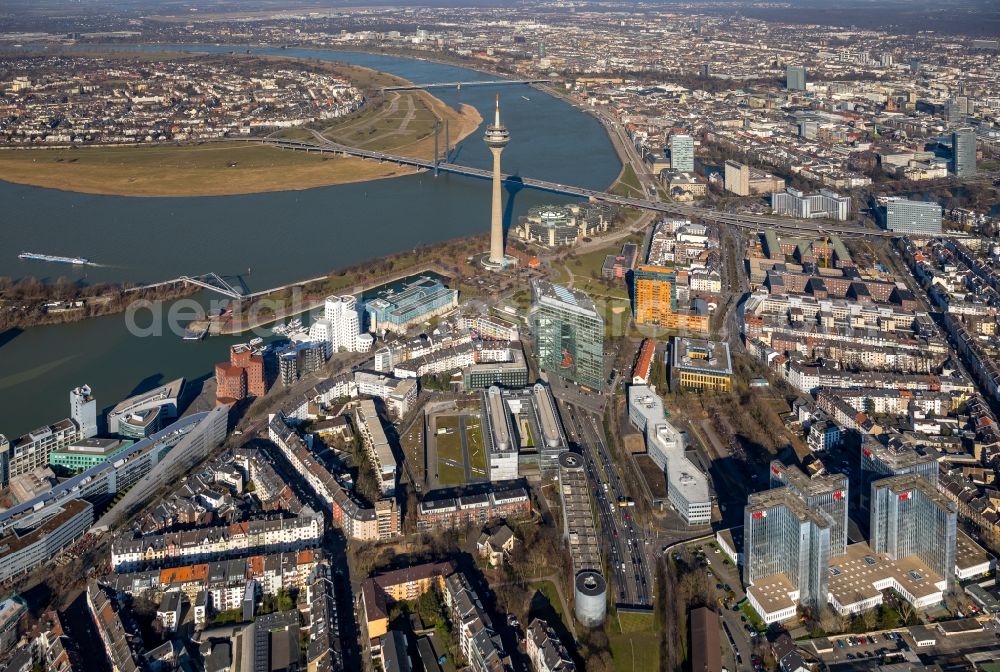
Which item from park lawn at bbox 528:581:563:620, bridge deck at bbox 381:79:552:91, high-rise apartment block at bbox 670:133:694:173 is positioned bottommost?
park lawn at bbox 528:581:563:620

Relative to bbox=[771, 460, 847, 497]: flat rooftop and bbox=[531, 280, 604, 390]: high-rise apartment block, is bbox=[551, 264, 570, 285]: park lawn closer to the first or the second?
bbox=[531, 280, 604, 390]: high-rise apartment block

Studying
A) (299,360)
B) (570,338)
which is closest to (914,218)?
(570,338)

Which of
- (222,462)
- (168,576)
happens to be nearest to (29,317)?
(222,462)

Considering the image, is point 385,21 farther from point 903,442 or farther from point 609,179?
point 903,442

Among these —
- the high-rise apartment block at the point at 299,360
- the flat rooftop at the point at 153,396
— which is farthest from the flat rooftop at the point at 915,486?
the flat rooftop at the point at 153,396

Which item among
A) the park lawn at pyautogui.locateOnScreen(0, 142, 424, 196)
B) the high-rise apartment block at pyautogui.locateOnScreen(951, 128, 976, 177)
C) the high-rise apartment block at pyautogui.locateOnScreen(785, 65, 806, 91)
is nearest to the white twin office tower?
the park lawn at pyautogui.locateOnScreen(0, 142, 424, 196)

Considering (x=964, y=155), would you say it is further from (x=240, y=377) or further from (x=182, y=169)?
(x=240, y=377)
